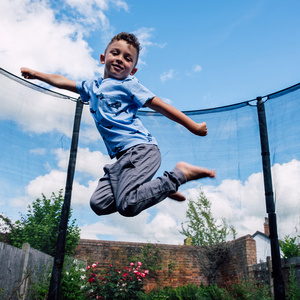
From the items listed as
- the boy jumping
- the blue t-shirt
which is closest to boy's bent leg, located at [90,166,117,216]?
the boy jumping

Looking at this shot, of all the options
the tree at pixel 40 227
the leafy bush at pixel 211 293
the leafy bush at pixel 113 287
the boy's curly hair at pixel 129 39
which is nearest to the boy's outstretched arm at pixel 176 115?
the boy's curly hair at pixel 129 39

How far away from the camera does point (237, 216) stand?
9.14ft

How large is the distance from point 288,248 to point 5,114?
3.78 metres

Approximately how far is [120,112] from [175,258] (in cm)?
621

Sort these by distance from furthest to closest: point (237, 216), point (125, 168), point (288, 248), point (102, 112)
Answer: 1. point (288, 248)
2. point (237, 216)
3. point (102, 112)
4. point (125, 168)

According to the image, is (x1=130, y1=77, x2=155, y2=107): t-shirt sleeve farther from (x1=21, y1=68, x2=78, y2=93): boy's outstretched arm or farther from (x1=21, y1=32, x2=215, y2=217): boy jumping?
(x1=21, y1=68, x2=78, y2=93): boy's outstretched arm

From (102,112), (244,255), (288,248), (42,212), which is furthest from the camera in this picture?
(244,255)

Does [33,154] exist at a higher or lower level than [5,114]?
lower

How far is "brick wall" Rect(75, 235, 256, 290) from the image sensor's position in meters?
6.63

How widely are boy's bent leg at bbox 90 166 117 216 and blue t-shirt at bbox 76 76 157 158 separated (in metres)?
0.15

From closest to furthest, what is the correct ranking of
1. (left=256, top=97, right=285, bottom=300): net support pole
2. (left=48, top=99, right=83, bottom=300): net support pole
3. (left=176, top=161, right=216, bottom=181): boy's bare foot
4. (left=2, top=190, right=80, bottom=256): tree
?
(left=176, top=161, right=216, bottom=181): boy's bare foot → (left=256, top=97, right=285, bottom=300): net support pole → (left=48, top=99, right=83, bottom=300): net support pole → (left=2, top=190, right=80, bottom=256): tree

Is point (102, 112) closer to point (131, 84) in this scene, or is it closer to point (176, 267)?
point (131, 84)

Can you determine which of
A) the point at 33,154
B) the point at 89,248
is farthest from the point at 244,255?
the point at 33,154

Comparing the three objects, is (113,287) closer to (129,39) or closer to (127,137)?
(127,137)
